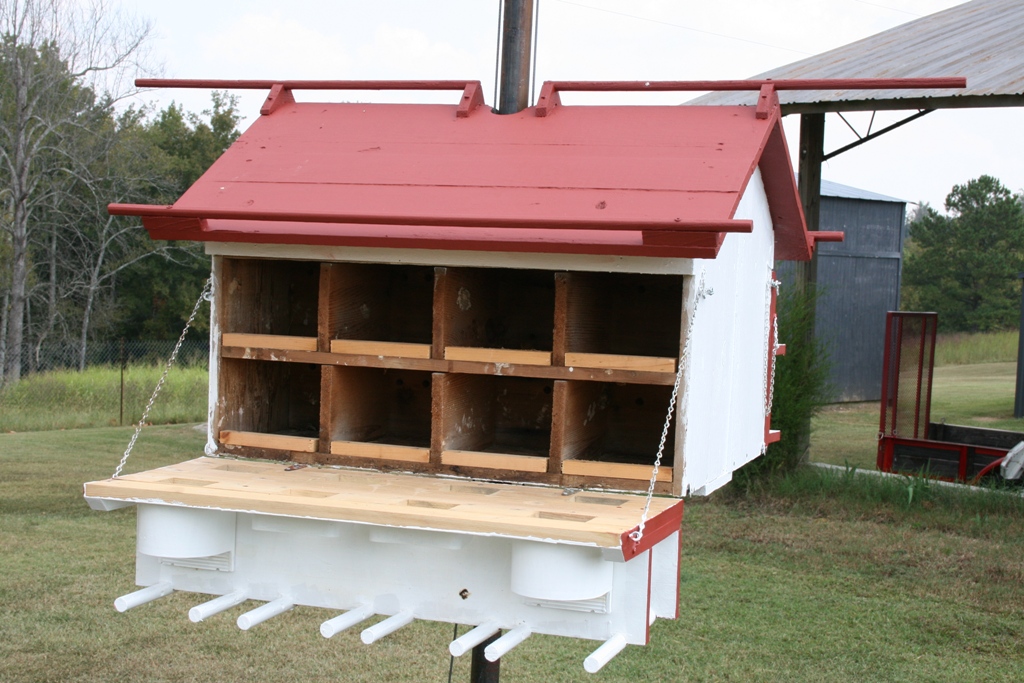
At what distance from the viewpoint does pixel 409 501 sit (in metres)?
2.71

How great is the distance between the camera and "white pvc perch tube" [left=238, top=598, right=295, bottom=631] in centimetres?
259

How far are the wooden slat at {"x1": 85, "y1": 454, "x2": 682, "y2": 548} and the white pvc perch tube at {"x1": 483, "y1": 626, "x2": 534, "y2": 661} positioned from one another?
24 centimetres

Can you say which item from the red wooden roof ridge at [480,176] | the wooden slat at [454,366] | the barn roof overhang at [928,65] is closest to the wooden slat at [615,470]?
the wooden slat at [454,366]

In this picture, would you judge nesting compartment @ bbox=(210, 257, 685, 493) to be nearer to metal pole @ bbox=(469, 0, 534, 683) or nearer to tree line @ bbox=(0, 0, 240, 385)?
metal pole @ bbox=(469, 0, 534, 683)

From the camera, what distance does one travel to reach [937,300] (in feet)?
114

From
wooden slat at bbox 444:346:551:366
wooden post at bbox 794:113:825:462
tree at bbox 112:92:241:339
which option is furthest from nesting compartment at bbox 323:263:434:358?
tree at bbox 112:92:241:339

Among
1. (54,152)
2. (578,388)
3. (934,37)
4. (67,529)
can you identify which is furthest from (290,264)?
(54,152)

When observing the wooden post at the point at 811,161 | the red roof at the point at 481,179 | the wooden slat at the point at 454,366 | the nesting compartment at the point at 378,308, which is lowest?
the wooden slat at the point at 454,366

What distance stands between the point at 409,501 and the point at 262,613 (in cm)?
44

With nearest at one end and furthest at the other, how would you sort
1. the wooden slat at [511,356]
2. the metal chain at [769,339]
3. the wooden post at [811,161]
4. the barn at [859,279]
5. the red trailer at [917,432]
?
the wooden slat at [511,356] → the metal chain at [769,339] → the red trailer at [917,432] → the wooden post at [811,161] → the barn at [859,279]

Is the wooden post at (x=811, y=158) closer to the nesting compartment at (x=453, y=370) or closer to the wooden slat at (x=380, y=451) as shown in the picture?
the nesting compartment at (x=453, y=370)

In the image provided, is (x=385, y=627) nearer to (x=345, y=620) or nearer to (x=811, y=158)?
(x=345, y=620)

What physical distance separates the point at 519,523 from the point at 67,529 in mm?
7285

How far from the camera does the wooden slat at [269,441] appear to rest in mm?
3211
